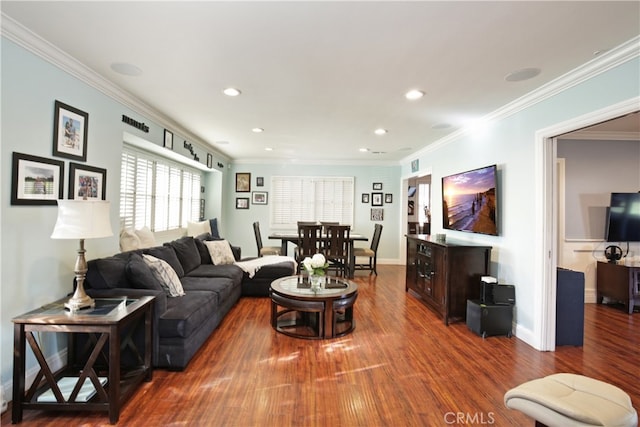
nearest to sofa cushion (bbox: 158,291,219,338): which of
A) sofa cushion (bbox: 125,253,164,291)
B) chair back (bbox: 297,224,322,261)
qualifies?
sofa cushion (bbox: 125,253,164,291)

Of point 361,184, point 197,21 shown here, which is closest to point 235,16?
point 197,21

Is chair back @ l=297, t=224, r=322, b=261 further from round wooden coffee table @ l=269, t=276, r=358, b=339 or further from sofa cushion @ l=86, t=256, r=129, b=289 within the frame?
sofa cushion @ l=86, t=256, r=129, b=289

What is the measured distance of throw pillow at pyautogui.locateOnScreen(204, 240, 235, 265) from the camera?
16.1ft

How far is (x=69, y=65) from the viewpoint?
2.51 meters

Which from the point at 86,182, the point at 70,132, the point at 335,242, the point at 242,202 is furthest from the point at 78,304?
the point at 242,202

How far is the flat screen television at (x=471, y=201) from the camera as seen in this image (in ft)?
12.1

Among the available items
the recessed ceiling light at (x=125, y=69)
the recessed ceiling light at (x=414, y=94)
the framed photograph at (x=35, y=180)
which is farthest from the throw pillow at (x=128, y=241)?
the recessed ceiling light at (x=414, y=94)

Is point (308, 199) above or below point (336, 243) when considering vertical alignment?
above

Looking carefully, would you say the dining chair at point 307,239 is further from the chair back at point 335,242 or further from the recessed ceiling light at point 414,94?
the recessed ceiling light at point 414,94

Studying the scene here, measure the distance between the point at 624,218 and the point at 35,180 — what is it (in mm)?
6770

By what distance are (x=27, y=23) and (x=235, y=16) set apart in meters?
1.41

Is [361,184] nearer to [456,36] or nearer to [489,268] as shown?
[489,268]

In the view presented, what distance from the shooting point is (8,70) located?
2.04m

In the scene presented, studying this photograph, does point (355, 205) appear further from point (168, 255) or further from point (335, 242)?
point (168, 255)
